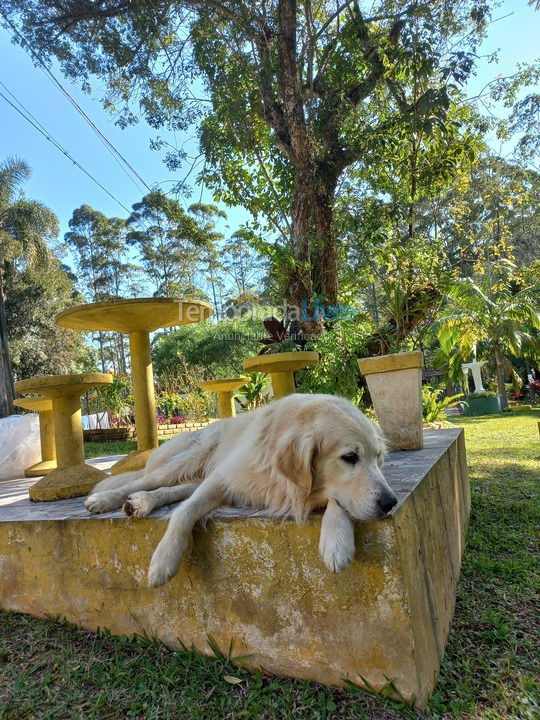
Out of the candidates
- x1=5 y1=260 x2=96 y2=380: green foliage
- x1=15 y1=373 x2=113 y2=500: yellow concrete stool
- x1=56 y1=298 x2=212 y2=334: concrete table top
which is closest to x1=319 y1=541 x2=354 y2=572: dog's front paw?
x1=15 y1=373 x2=113 y2=500: yellow concrete stool

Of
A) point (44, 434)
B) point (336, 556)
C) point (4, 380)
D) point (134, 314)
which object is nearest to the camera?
point (336, 556)

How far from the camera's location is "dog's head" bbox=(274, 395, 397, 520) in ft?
5.92

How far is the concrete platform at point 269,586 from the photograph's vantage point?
1.70 meters

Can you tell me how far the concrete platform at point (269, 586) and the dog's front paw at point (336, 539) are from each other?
0.07m

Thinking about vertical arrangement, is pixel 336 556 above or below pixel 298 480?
below

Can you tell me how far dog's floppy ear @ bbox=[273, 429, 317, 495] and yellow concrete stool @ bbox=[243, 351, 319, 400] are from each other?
292 cm

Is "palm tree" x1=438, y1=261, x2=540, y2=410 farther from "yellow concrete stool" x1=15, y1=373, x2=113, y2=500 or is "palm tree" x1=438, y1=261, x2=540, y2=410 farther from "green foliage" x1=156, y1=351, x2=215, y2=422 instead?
"yellow concrete stool" x1=15, y1=373, x2=113, y2=500

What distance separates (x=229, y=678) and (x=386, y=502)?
1049mm

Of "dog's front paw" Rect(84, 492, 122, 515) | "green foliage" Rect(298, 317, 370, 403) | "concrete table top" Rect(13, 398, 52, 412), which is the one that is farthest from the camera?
"green foliage" Rect(298, 317, 370, 403)

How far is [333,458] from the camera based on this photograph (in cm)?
192

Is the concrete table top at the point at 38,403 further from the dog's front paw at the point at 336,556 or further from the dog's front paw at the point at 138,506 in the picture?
the dog's front paw at the point at 336,556

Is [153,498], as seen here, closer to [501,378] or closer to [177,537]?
[177,537]

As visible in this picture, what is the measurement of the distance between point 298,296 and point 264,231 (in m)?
1.79

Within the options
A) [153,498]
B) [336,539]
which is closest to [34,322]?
[153,498]
